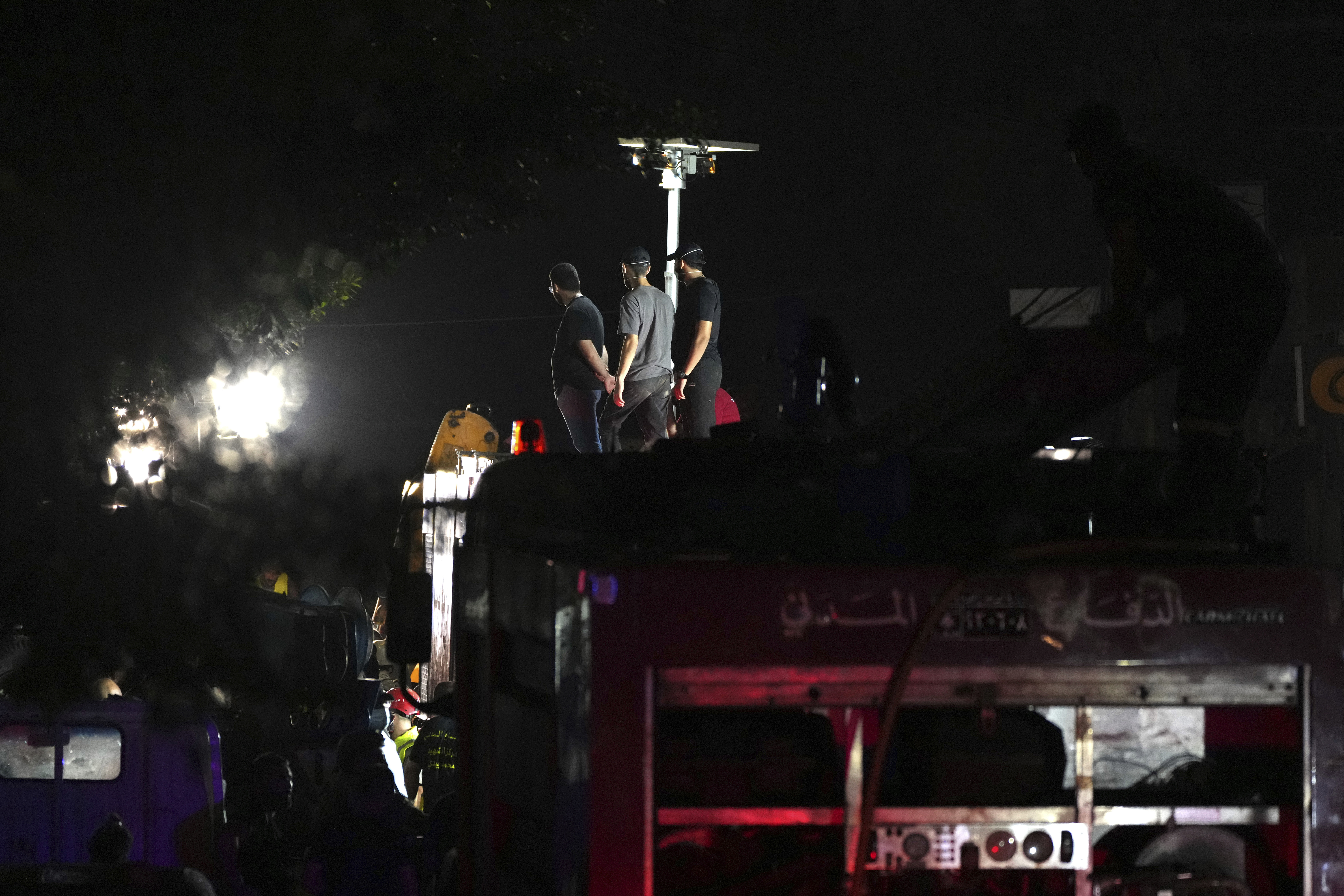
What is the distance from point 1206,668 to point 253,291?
8.56ft

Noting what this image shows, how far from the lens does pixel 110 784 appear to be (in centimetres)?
820

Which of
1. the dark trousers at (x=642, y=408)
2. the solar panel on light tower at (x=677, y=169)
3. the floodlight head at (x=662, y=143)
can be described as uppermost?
the solar panel on light tower at (x=677, y=169)

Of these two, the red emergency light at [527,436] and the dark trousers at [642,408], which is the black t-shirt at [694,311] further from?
the red emergency light at [527,436]

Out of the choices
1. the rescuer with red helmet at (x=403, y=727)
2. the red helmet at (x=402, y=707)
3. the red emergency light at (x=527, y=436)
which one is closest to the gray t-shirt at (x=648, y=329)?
the red helmet at (x=402, y=707)

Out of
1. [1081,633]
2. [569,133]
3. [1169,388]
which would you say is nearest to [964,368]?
[1081,633]

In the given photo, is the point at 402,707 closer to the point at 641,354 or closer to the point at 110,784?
the point at 641,354

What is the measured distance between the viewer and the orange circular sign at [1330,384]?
19.7m

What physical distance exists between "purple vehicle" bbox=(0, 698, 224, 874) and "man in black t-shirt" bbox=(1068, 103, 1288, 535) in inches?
211

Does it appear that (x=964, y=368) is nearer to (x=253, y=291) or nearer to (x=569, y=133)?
(x=253, y=291)

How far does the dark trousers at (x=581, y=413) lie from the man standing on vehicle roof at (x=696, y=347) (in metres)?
0.76

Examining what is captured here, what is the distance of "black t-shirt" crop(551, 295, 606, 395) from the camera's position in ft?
33.6

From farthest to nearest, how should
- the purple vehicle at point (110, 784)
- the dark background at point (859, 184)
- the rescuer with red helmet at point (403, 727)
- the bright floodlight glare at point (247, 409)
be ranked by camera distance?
the dark background at point (859, 184), the rescuer with red helmet at point (403, 727), the purple vehicle at point (110, 784), the bright floodlight glare at point (247, 409)

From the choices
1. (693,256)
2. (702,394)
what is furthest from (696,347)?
(693,256)

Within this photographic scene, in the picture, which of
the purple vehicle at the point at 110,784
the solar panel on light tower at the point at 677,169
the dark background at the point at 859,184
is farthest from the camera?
the dark background at the point at 859,184
